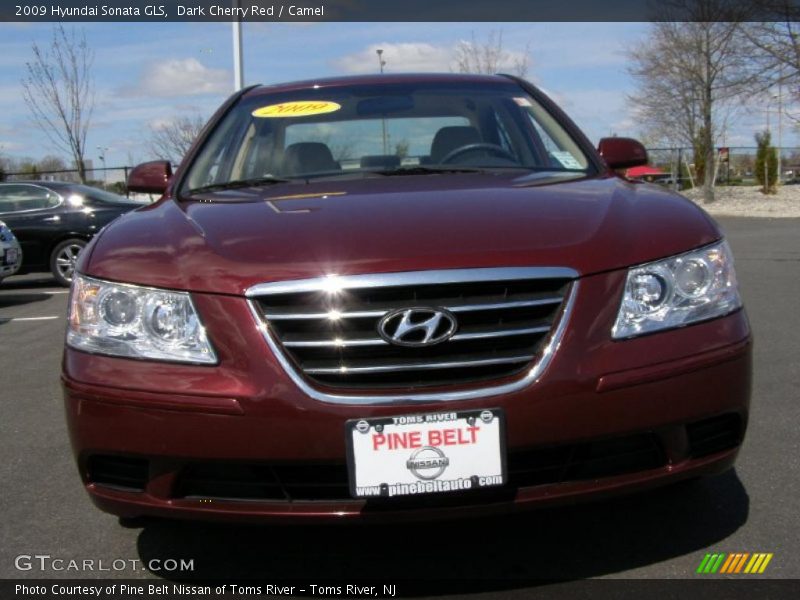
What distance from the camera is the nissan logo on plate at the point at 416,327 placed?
2350 mm

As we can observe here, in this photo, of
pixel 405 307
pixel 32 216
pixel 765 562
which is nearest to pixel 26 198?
pixel 32 216

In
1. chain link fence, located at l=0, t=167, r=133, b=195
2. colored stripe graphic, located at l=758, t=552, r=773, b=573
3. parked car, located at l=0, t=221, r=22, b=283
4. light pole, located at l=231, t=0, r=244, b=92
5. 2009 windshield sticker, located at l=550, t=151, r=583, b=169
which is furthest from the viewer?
chain link fence, located at l=0, t=167, r=133, b=195

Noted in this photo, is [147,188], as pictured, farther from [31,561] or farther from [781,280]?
[781,280]

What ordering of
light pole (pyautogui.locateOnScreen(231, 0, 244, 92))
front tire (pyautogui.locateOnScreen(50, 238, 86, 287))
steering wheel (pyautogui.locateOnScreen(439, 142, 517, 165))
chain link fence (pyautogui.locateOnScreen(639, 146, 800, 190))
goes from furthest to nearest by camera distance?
chain link fence (pyautogui.locateOnScreen(639, 146, 800, 190)), light pole (pyautogui.locateOnScreen(231, 0, 244, 92)), front tire (pyautogui.locateOnScreen(50, 238, 86, 287)), steering wheel (pyautogui.locateOnScreen(439, 142, 517, 165))

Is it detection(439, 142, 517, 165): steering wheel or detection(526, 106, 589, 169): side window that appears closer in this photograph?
detection(526, 106, 589, 169): side window

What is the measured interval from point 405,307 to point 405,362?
5.5 inches

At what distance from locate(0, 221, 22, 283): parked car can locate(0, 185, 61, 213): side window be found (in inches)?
73.0

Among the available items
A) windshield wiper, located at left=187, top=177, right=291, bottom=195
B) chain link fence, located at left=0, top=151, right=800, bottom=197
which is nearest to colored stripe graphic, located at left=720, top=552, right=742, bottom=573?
windshield wiper, located at left=187, top=177, right=291, bottom=195

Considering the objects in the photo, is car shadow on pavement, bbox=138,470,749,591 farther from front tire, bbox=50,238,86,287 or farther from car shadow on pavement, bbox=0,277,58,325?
front tire, bbox=50,238,86,287

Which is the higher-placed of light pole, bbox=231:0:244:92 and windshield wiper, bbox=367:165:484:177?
light pole, bbox=231:0:244:92

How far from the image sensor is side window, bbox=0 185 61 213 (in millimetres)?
12555

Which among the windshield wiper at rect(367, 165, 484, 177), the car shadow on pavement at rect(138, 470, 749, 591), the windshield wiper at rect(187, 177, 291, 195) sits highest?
the windshield wiper at rect(367, 165, 484, 177)

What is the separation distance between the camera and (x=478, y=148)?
12.6ft

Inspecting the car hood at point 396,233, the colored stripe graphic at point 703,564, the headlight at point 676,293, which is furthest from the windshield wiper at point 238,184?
the colored stripe graphic at point 703,564
